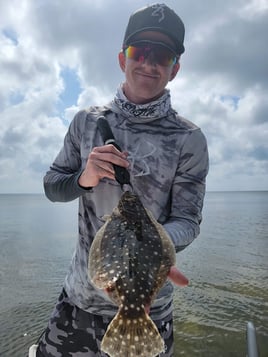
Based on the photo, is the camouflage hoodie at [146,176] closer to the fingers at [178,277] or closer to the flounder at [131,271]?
the flounder at [131,271]

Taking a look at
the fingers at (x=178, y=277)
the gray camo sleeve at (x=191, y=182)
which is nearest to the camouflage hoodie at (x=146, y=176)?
the gray camo sleeve at (x=191, y=182)

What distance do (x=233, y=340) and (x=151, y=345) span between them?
10.5 meters

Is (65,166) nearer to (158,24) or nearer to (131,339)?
(158,24)

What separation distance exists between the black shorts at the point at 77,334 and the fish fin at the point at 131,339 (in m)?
1.17

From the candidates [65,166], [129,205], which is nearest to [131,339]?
[129,205]

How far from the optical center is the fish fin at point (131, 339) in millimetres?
2322

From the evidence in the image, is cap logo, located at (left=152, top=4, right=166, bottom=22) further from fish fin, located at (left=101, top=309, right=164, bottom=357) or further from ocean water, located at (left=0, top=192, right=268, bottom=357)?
ocean water, located at (left=0, top=192, right=268, bottom=357)

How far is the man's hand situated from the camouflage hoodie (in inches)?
24.1

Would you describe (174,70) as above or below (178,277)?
above

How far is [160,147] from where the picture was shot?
3.69 meters

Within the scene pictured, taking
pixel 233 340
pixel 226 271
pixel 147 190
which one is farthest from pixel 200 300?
pixel 147 190

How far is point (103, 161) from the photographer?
111 inches

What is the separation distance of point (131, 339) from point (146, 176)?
1.73m

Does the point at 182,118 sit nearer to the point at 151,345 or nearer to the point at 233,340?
the point at 151,345
